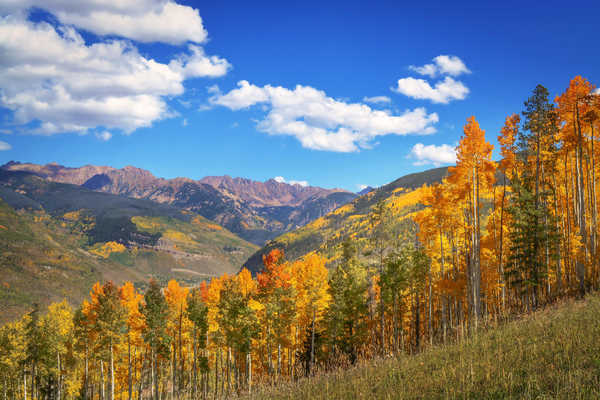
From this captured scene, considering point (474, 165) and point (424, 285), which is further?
point (424, 285)

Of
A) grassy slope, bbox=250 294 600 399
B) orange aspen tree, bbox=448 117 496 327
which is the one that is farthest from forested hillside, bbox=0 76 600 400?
grassy slope, bbox=250 294 600 399

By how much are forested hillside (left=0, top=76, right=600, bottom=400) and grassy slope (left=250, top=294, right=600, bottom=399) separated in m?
6.65

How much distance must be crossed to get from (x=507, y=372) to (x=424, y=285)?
30846 mm

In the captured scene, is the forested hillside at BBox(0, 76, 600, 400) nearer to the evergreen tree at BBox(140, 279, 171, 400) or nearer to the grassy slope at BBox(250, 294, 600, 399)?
the evergreen tree at BBox(140, 279, 171, 400)

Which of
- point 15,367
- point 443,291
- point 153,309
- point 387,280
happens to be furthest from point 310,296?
point 15,367

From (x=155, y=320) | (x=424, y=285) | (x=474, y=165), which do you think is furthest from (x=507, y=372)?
(x=155, y=320)

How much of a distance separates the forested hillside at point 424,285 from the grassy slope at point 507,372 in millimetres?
6648

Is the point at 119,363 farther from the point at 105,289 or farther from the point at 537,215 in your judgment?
the point at 537,215

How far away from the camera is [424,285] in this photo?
37.8 m

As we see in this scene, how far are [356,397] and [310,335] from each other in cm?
3045

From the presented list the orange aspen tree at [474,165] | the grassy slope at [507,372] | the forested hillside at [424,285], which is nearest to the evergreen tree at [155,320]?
the forested hillside at [424,285]

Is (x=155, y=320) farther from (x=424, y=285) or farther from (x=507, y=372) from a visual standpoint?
(x=507, y=372)

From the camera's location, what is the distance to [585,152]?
32.7m

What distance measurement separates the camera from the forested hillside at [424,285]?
28.5 metres
